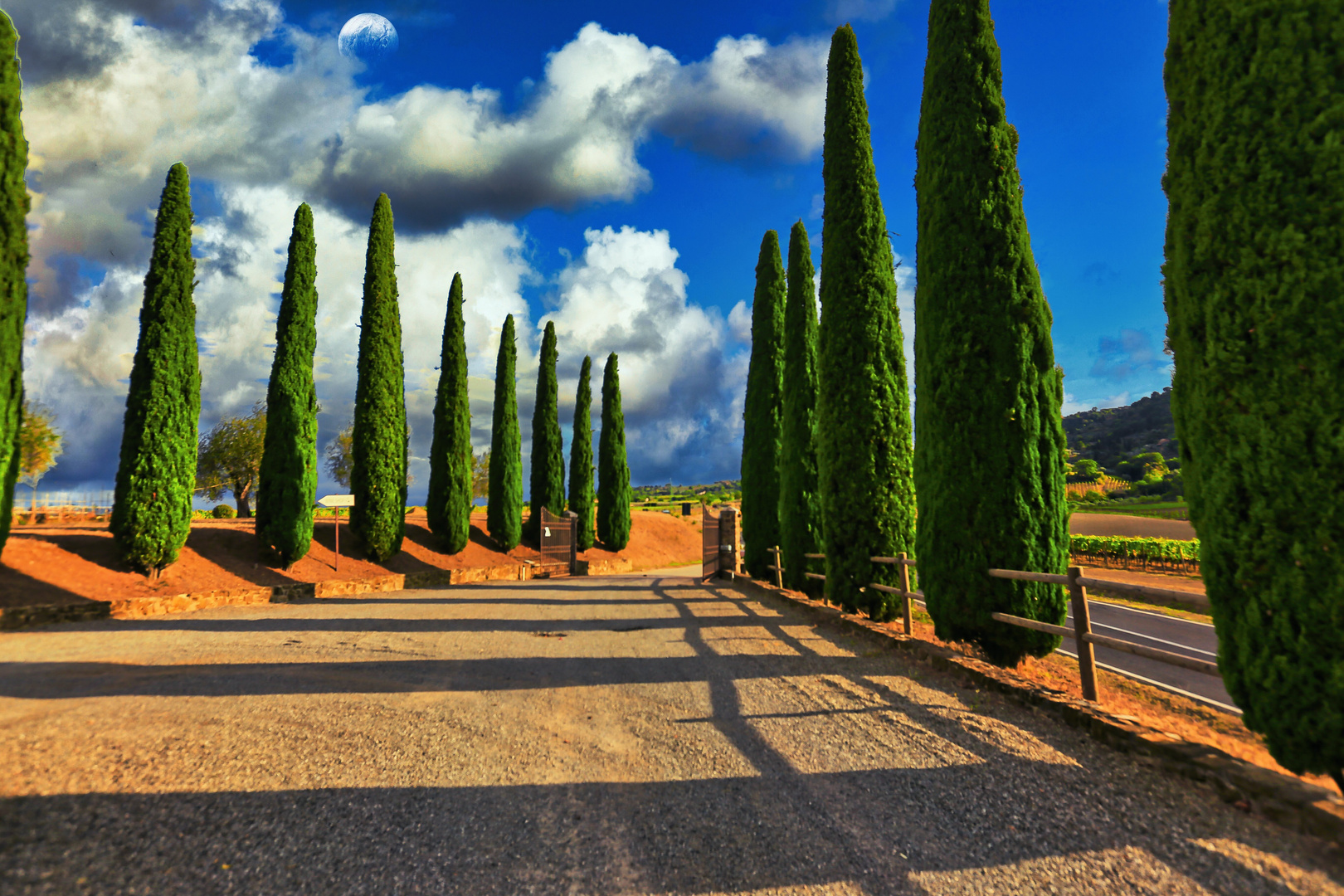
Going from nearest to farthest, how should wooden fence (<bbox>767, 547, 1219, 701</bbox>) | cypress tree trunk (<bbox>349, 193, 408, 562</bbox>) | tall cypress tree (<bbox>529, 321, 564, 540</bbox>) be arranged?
wooden fence (<bbox>767, 547, 1219, 701</bbox>), cypress tree trunk (<bbox>349, 193, 408, 562</bbox>), tall cypress tree (<bbox>529, 321, 564, 540</bbox>)

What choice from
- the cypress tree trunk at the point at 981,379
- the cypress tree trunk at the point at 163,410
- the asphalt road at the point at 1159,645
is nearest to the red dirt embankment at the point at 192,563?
the cypress tree trunk at the point at 163,410

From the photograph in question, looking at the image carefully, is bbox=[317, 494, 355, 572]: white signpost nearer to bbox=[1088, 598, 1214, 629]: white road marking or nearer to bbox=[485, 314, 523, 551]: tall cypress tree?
bbox=[485, 314, 523, 551]: tall cypress tree

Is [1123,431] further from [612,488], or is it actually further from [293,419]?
[293,419]

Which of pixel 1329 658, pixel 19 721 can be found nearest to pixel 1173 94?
pixel 1329 658

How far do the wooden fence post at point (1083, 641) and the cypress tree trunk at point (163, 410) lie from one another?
16347mm

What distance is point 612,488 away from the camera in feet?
111

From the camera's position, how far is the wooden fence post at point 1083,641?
4787 millimetres

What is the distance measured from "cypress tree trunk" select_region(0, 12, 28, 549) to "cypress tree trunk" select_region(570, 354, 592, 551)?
76.9 ft

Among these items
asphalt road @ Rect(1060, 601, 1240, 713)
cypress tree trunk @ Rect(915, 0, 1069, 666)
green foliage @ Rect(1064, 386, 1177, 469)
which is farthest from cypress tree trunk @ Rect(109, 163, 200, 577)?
green foliage @ Rect(1064, 386, 1177, 469)

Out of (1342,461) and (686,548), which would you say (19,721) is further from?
(686,548)

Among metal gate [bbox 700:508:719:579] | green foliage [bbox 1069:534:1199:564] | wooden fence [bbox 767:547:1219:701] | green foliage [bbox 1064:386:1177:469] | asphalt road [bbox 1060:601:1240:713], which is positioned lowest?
asphalt road [bbox 1060:601:1240:713]

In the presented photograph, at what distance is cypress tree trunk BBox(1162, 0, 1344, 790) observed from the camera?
10.1 feet

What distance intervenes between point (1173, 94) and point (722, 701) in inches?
225

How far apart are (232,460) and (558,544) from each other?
1974cm
